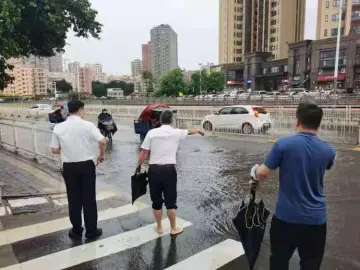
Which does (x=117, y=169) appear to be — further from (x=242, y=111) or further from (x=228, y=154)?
(x=242, y=111)

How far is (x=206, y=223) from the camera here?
5469 mm

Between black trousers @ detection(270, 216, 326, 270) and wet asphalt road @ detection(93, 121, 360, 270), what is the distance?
108 cm

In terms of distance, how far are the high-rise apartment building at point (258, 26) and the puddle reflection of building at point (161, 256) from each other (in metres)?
102

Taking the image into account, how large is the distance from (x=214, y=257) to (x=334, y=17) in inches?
3444

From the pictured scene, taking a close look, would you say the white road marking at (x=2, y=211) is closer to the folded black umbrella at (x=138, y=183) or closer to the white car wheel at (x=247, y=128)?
the folded black umbrella at (x=138, y=183)

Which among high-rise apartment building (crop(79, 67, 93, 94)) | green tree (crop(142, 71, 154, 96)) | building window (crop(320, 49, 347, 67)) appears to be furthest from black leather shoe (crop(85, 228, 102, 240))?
high-rise apartment building (crop(79, 67, 93, 94))

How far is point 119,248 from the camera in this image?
14.9 ft

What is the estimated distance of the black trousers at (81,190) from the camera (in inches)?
183

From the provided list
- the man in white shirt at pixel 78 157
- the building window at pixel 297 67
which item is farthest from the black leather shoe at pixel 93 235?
the building window at pixel 297 67

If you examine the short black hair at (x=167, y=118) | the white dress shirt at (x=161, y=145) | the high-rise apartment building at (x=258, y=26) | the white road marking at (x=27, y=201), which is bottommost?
the white road marking at (x=27, y=201)

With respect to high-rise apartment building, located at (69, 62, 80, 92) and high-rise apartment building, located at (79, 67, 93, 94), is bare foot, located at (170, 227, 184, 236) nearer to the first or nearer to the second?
high-rise apartment building, located at (69, 62, 80, 92)

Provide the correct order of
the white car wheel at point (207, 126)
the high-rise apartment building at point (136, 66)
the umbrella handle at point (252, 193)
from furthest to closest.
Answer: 1. the high-rise apartment building at point (136, 66)
2. the white car wheel at point (207, 126)
3. the umbrella handle at point (252, 193)

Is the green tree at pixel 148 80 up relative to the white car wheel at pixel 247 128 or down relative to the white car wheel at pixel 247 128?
up

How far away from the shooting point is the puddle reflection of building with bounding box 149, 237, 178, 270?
4078 millimetres
